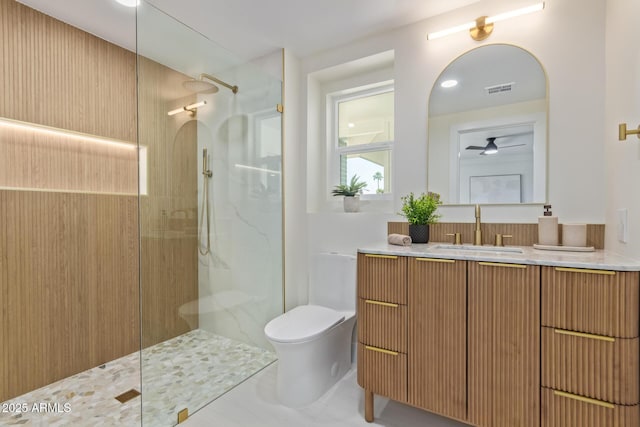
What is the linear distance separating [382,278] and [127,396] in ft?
5.77

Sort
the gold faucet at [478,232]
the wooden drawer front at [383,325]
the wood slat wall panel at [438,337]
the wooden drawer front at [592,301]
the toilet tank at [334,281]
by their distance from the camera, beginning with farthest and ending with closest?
the toilet tank at [334,281]
the gold faucet at [478,232]
the wooden drawer front at [383,325]
the wood slat wall panel at [438,337]
the wooden drawer front at [592,301]

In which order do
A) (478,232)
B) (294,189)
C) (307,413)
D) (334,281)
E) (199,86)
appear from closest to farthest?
(307,413), (478,232), (199,86), (334,281), (294,189)

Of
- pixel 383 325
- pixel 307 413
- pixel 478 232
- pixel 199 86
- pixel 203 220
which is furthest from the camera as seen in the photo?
pixel 203 220

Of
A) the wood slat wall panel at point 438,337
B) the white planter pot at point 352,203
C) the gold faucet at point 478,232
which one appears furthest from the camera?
the white planter pot at point 352,203

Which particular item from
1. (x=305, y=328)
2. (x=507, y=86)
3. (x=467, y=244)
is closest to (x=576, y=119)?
(x=507, y=86)

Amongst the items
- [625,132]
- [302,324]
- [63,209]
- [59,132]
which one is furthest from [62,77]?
[625,132]

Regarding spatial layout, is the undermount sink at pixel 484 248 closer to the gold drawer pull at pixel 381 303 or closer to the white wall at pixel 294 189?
the gold drawer pull at pixel 381 303

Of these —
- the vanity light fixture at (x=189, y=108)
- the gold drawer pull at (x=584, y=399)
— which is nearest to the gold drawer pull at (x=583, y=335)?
the gold drawer pull at (x=584, y=399)

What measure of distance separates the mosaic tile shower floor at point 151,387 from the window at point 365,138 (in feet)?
5.46

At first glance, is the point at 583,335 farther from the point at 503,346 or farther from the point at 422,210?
the point at 422,210

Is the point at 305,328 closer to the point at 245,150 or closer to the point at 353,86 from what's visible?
the point at 245,150

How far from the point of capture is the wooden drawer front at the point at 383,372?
4.94ft

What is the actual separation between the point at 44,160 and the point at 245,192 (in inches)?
51.4

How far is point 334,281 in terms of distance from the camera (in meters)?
2.27
